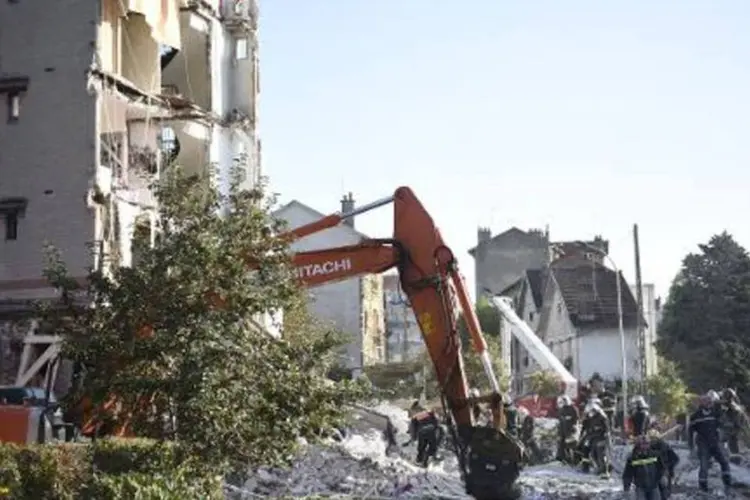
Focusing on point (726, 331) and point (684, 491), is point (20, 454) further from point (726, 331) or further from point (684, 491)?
point (726, 331)

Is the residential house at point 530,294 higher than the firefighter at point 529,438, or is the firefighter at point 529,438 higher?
the residential house at point 530,294

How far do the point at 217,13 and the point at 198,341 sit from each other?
97.8 feet

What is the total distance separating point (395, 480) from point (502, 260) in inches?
3155

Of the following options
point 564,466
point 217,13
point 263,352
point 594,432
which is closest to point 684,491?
point 594,432

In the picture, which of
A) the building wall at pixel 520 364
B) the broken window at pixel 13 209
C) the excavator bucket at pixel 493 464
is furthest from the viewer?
the building wall at pixel 520 364

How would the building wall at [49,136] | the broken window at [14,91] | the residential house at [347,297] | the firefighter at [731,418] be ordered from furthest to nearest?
1. the residential house at [347,297]
2. the broken window at [14,91]
3. the building wall at [49,136]
4. the firefighter at [731,418]

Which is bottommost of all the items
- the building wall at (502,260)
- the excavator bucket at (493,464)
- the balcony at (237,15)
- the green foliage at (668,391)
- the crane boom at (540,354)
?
the excavator bucket at (493,464)

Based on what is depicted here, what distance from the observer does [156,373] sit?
16.5m

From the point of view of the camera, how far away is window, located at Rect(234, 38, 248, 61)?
45.9 m

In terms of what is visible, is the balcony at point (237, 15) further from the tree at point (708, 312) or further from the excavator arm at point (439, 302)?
the tree at point (708, 312)

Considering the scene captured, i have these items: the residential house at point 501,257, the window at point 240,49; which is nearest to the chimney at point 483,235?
the residential house at point 501,257

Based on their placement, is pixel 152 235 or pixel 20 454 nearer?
pixel 20 454

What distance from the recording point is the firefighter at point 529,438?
119 feet

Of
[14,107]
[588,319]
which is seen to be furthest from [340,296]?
[14,107]
